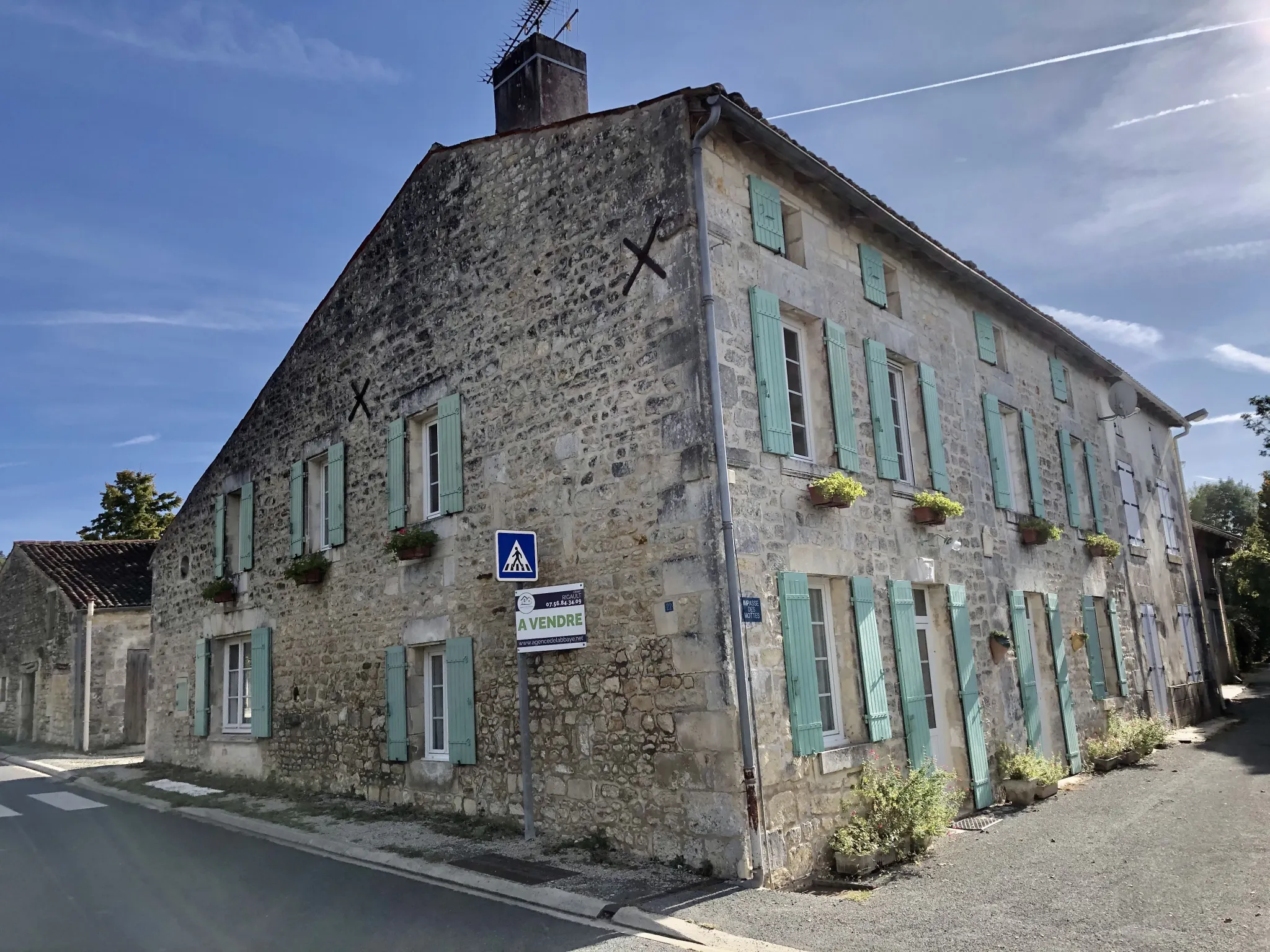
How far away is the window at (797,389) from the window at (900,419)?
4.45ft

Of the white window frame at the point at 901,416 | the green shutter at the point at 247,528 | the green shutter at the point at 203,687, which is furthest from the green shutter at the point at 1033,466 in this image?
the green shutter at the point at 203,687

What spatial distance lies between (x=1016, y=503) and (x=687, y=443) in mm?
6567

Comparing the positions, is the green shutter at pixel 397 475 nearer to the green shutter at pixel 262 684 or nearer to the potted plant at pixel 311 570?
the potted plant at pixel 311 570

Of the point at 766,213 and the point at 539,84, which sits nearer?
the point at 766,213

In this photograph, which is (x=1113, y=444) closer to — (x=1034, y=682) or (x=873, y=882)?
(x=1034, y=682)

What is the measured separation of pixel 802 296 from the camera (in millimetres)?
8422

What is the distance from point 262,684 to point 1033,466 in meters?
10.6

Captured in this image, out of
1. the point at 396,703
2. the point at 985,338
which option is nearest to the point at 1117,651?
the point at 985,338

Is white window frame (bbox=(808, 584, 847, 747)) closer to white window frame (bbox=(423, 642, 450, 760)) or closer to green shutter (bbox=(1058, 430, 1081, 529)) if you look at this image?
white window frame (bbox=(423, 642, 450, 760))

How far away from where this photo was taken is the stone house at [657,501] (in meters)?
7.07

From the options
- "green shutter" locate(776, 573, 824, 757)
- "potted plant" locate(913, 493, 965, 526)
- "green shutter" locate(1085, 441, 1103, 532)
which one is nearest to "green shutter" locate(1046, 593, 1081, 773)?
"green shutter" locate(1085, 441, 1103, 532)

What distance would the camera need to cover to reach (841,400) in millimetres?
8469

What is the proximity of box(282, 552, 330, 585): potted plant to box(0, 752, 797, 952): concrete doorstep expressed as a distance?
108 inches

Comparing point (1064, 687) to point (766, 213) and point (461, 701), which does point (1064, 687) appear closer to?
point (766, 213)
